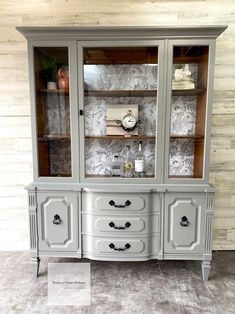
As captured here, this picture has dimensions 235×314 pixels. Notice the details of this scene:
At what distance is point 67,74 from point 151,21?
3.03 ft

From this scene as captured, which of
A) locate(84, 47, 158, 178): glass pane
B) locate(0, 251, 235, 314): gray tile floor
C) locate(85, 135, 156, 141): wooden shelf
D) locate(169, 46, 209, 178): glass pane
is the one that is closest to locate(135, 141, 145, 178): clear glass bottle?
locate(84, 47, 158, 178): glass pane

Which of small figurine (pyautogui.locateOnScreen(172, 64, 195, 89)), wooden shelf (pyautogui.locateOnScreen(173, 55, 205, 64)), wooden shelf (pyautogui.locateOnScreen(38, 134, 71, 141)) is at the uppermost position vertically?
wooden shelf (pyautogui.locateOnScreen(173, 55, 205, 64))

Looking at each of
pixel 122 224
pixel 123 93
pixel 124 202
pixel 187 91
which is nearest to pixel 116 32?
pixel 123 93

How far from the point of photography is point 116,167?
228 cm

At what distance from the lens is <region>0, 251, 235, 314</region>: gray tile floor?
1.79m

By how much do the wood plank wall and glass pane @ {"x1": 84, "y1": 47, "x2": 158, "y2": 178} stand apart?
455 millimetres

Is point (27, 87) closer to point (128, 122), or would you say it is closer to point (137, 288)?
point (128, 122)

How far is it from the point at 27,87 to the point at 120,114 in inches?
36.1

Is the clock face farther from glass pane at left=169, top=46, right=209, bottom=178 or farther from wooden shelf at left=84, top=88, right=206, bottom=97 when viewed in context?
glass pane at left=169, top=46, right=209, bottom=178

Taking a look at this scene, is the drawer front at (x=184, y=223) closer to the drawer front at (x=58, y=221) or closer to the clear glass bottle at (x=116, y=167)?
the clear glass bottle at (x=116, y=167)

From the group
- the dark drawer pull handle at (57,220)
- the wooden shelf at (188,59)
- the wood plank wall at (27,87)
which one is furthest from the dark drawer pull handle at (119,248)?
the wooden shelf at (188,59)

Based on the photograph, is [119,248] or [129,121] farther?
[129,121]

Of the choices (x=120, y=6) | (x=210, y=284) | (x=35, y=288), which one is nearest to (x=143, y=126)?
(x=120, y=6)

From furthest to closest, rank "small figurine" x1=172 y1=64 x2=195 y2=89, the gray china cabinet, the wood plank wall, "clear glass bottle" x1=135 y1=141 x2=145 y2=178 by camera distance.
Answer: the wood plank wall → "clear glass bottle" x1=135 y1=141 x2=145 y2=178 → "small figurine" x1=172 y1=64 x2=195 y2=89 → the gray china cabinet
